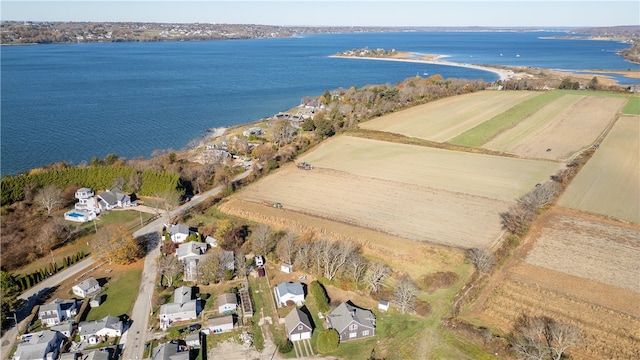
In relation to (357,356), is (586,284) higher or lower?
higher

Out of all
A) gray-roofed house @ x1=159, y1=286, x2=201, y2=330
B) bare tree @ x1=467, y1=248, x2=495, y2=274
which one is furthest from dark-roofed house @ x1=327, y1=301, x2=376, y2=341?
bare tree @ x1=467, y1=248, x2=495, y2=274

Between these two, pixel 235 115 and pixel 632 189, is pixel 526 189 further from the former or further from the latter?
pixel 235 115

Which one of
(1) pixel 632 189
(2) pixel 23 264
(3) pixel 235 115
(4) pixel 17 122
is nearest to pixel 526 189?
(1) pixel 632 189

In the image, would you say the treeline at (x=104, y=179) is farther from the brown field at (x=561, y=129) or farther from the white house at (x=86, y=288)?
the brown field at (x=561, y=129)

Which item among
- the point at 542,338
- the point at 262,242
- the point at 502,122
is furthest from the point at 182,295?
the point at 502,122

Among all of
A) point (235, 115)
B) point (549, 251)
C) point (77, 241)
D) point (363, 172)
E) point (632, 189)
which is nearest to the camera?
point (549, 251)

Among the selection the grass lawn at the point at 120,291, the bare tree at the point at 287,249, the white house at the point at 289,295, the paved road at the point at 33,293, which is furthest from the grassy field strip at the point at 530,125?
the paved road at the point at 33,293
